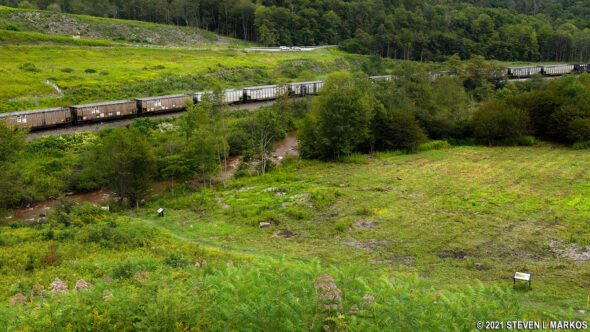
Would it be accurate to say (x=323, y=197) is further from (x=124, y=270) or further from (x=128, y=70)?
(x=128, y=70)

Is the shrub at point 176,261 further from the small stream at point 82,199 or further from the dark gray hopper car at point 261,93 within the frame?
the dark gray hopper car at point 261,93

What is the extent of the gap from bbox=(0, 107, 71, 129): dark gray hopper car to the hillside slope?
57.1 meters

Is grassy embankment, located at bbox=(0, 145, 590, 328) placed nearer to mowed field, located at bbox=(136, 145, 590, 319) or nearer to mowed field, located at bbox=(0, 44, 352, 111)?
mowed field, located at bbox=(136, 145, 590, 319)

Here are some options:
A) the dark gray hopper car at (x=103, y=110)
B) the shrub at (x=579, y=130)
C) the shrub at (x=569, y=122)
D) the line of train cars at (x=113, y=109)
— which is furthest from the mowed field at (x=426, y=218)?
the dark gray hopper car at (x=103, y=110)

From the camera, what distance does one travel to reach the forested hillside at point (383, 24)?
383 feet

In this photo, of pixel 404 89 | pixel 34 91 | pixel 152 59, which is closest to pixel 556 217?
pixel 404 89

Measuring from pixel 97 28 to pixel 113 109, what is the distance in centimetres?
6775

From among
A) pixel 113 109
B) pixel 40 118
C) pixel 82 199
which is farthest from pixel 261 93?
pixel 82 199

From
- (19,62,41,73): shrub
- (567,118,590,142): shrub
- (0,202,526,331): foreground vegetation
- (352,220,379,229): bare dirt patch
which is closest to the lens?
(0,202,526,331): foreground vegetation

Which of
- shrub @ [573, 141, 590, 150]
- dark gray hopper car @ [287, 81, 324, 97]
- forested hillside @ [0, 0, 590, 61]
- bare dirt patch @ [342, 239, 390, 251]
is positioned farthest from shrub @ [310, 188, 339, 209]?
forested hillside @ [0, 0, 590, 61]

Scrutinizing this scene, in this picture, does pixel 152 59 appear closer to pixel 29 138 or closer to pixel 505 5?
pixel 29 138

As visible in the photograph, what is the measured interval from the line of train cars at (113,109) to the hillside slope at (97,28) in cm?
5626

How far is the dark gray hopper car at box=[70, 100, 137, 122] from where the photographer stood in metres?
46.8

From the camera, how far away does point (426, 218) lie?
25109 millimetres
